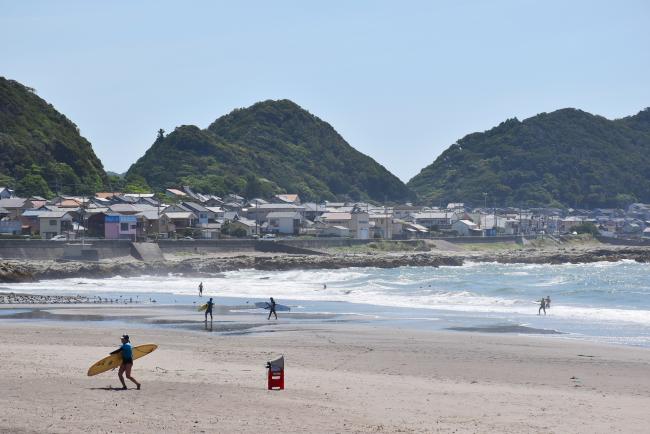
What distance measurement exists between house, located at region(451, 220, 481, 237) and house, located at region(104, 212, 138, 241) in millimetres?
45655

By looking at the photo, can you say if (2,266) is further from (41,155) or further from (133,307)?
(41,155)

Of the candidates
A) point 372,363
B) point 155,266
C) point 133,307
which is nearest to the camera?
point 372,363

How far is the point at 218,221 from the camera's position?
83812 mm

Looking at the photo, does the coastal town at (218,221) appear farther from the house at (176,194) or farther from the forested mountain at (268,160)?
the forested mountain at (268,160)

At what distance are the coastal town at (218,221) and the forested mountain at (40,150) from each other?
234 inches

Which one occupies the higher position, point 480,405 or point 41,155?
point 41,155

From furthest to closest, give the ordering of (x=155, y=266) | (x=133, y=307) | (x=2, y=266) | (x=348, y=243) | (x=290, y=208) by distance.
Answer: (x=290, y=208), (x=348, y=243), (x=155, y=266), (x=2, y=266), (x=133, y=307)

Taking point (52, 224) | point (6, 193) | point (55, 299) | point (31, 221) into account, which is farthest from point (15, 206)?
point (55, 299)

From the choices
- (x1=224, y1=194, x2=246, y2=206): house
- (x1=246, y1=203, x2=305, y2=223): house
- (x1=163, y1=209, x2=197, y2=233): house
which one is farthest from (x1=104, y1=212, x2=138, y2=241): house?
(x1=224, y1=194, x2=246, y2=206): house

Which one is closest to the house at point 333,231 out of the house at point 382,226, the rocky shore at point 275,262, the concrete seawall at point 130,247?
the concrete seawall at point 130,247

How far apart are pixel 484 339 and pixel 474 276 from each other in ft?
116

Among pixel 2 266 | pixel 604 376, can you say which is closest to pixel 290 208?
pixel 2 266

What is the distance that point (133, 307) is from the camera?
3406 cm

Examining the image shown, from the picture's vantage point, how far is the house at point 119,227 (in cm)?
6725
